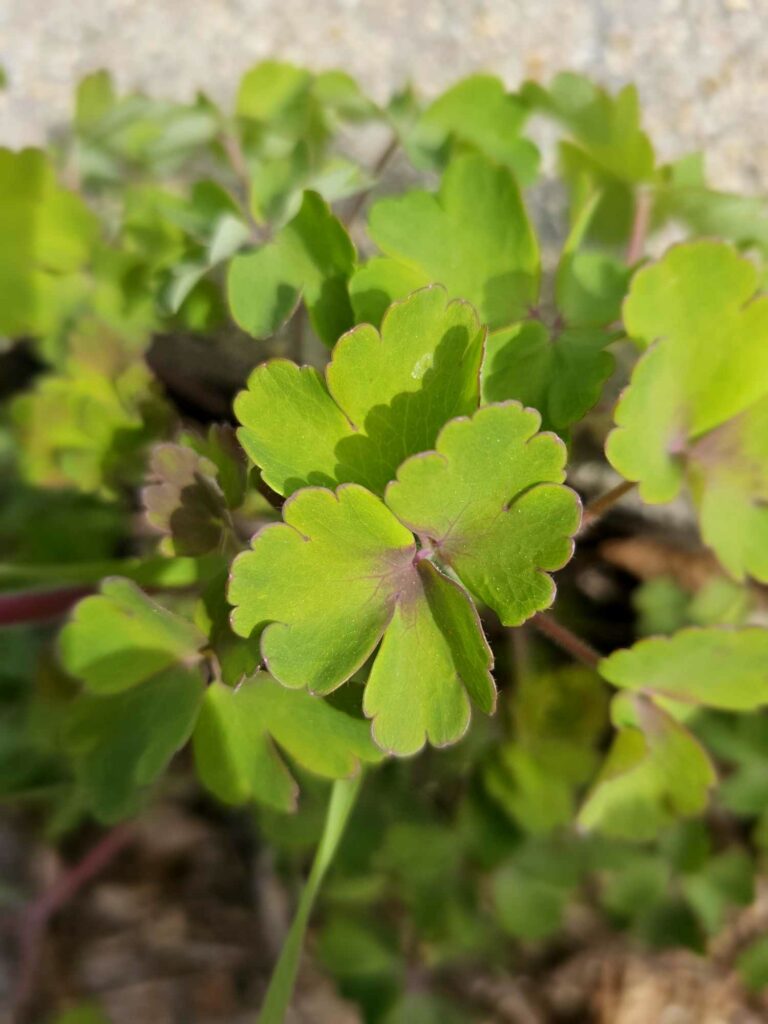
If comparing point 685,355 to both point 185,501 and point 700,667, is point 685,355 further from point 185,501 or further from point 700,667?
point 185,501

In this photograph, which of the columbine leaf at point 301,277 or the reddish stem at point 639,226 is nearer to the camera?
the columbine leaf at point 301,277

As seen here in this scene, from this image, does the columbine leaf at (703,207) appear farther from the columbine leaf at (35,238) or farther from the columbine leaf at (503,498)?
the columbine leaf at (35,238)

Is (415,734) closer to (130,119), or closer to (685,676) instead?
(685,676)

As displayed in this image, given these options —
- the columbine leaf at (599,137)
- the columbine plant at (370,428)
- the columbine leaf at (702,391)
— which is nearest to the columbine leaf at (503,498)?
the columbine plant at (370,428)

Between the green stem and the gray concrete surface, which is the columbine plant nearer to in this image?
the green stem

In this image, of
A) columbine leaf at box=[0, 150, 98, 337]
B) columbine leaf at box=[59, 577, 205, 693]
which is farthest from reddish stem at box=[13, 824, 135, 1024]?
columbine leaf at box=[0, 150, 98, 337]
